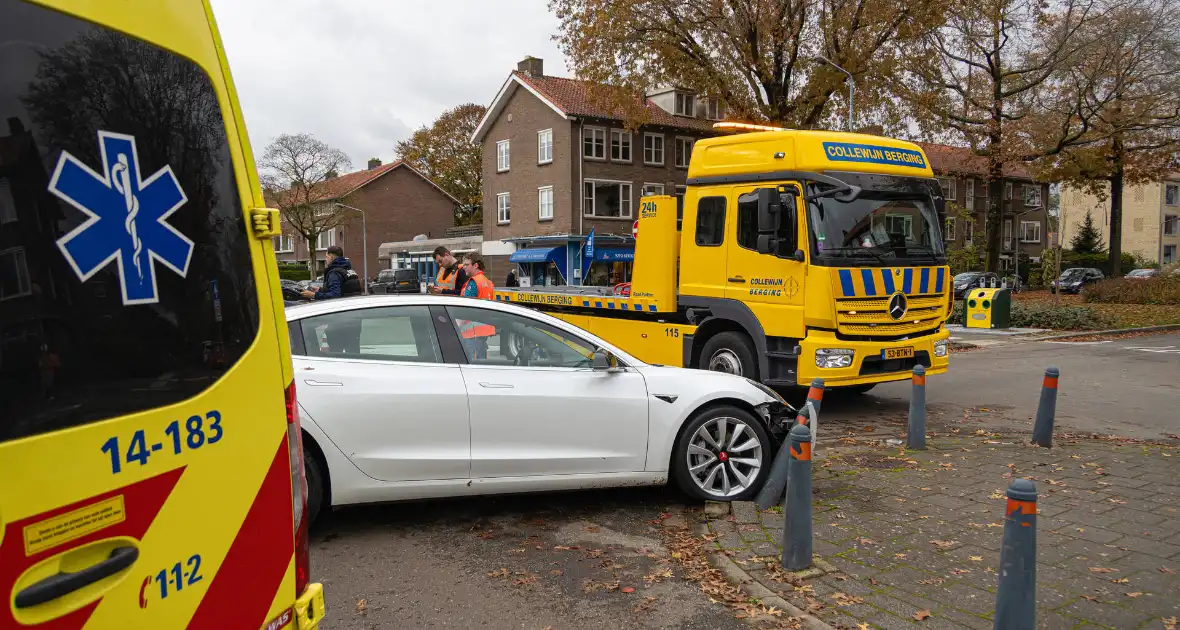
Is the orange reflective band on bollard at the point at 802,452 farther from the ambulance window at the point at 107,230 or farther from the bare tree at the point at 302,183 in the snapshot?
the bare tree at the point at 302,183

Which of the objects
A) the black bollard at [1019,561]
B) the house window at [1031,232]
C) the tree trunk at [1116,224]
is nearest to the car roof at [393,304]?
the black bollard at [1019,561]

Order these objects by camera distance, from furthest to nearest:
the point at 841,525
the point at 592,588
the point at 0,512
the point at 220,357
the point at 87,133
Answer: the point at 841,525 < the point at 592,588 < the point at 220,357 < the point at 87,133 < the point at 0,512

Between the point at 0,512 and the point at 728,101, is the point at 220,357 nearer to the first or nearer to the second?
the point at 0,512

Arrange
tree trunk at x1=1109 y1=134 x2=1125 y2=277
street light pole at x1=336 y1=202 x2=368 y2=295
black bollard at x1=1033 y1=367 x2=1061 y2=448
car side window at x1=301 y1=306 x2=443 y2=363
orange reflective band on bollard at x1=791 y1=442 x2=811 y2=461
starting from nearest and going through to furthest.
→ orange reflective band on bollard at x1=791 y1=442 x2=811 y2=461
car side window at x1=301 y1=306 x2=443 y2=363
black bollard at x1=1033 y1=367 x2=1061 y2=448
tree trunk at x1=1109 y1=134 x2=1125 y2=277
street light pole at x1=336 y1=202 x2=368 y2=295

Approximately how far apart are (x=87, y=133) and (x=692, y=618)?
3.36m

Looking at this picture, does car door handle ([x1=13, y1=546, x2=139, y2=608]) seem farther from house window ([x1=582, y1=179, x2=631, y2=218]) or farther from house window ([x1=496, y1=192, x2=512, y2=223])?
house window ([x1=496, y1=192, x2=512, y2=223])

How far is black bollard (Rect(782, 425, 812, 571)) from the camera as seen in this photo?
4.54m

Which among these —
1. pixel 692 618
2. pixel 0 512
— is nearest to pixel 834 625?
pixel 692 618

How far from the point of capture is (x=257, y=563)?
2.28 metres

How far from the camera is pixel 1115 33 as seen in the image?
2439 cm

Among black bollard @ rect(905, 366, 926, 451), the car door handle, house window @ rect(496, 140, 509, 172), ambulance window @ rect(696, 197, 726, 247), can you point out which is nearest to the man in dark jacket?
ambulance window @ rect(696, 197, 726, 247)

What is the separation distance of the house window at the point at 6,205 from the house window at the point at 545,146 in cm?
4188

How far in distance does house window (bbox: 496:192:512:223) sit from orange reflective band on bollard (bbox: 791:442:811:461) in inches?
1693

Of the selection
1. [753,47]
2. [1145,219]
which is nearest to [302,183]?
[753,47]
